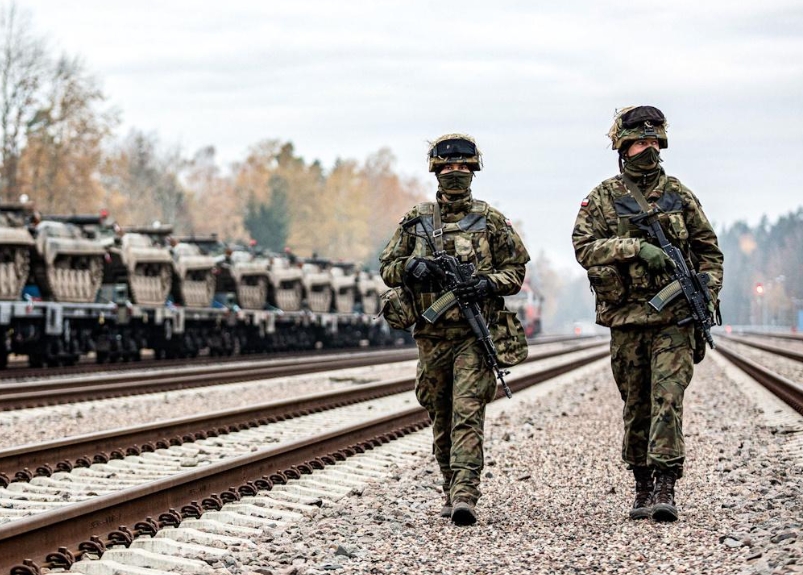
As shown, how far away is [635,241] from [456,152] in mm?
1088

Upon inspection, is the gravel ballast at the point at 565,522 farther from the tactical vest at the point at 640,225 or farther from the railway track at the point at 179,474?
the tactical vest at the point at 640,225

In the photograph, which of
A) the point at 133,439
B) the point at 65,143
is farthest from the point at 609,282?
the point at 65,143

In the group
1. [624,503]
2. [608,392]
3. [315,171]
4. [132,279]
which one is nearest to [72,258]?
[132,279]

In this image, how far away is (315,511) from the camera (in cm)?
747

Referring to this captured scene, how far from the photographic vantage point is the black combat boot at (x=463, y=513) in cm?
675

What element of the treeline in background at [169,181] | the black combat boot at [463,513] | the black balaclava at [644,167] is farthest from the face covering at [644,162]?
the treeline in background at [169,181]

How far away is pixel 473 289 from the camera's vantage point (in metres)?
6.89

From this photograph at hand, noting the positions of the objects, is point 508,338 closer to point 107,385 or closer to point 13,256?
point 107,385

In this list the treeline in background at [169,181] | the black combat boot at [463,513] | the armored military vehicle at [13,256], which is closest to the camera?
the black combat boot at [463,513]

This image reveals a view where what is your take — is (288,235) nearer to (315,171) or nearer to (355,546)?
(315,171)

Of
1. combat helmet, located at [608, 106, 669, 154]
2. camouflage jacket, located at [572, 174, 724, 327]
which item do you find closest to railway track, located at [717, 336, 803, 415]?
camouflage jacket, located at [572, 174, 724, 327]

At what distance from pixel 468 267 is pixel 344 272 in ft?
139

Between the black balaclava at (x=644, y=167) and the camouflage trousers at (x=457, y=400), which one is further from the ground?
the black balaclava at (x=644, y=167)

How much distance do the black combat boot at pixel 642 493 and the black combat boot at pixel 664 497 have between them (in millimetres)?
118
